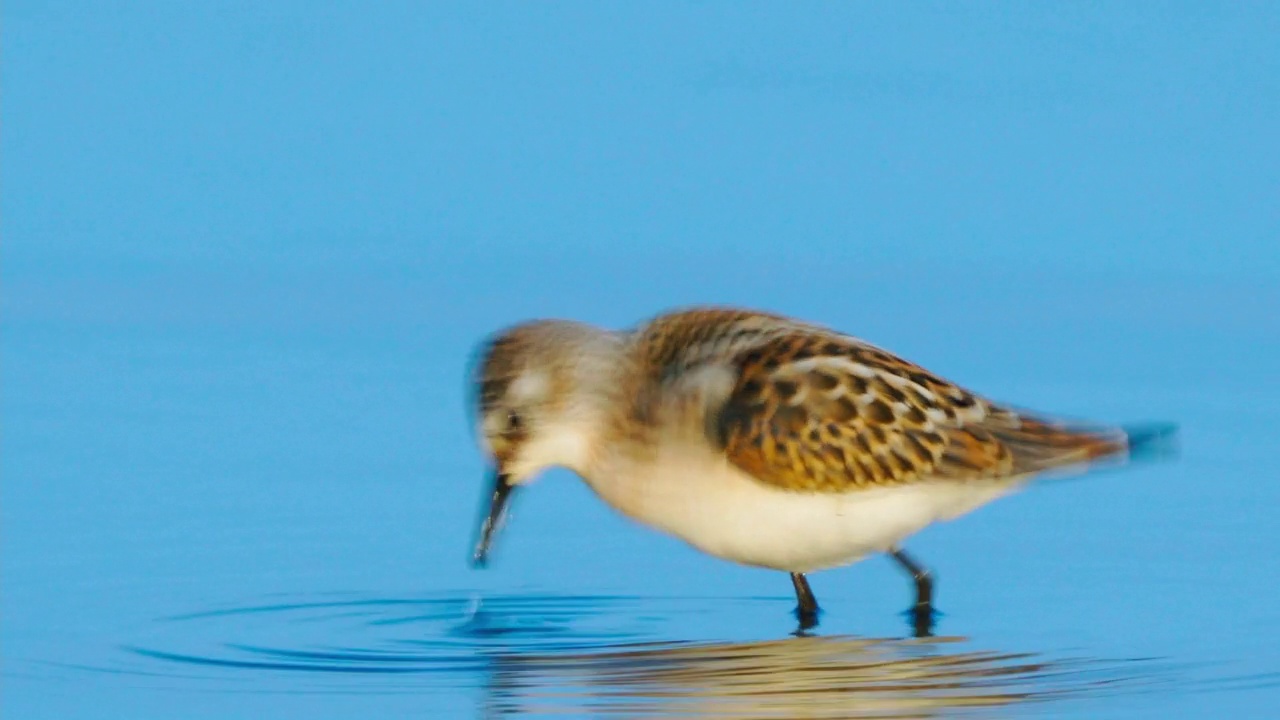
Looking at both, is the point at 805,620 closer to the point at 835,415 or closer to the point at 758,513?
the point at 758,513

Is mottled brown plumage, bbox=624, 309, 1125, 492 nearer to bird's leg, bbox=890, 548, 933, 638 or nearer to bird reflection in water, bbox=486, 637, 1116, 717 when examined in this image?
bird's leg, bbox=890, 548, 933, 638

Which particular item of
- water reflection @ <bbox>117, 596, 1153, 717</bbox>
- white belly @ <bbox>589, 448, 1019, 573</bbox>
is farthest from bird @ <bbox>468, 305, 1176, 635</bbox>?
water reflection @ <bbox>117, 596, 1153, 717</bbox>

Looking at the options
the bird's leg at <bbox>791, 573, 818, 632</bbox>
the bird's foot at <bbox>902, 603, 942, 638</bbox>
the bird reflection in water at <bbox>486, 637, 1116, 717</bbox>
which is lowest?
the bird reflection in water at <bbox>486, 637, 1116, 717</bbox>

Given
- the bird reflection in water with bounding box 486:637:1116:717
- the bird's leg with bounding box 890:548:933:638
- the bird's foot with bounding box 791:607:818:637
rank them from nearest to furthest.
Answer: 1. the bird reflection in water with bounding box 486:637:1116:717
2. the bird's foot with bounding box 791:607:818:637
3. the bird's leg with bounding box 890:548:933:638

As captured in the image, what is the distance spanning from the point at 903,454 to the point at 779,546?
626 mm

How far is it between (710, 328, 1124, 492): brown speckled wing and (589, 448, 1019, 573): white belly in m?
0.06

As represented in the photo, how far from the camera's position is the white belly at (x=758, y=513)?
34.4ft

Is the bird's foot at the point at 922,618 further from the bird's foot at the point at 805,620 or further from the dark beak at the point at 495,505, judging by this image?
the dark beak at the point at 495,505

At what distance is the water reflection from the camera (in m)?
9.50

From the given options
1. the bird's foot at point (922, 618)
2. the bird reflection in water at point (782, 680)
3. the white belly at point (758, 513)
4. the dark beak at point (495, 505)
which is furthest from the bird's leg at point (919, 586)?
the dark beak at point (495, 505)

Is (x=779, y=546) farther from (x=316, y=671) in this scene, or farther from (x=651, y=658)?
(x=316, y=671)

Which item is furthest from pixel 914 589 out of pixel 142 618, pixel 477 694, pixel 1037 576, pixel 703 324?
pixel 142 618

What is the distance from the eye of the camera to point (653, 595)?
446 inches

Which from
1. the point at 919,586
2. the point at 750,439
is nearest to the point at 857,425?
the point at 750,439
